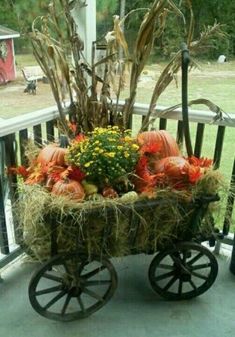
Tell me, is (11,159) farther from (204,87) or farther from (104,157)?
(204,87)

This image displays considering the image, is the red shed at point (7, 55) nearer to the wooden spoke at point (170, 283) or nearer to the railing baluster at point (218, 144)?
the railing baluster at point (218, 144)

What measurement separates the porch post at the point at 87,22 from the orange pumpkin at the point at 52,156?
2.13 ft

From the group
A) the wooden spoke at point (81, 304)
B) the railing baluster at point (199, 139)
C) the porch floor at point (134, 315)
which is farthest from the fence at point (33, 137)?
the wooden spoke at point (81, 304)

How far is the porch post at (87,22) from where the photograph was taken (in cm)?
182

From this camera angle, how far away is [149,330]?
1489mm

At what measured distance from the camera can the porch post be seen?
5.97ft

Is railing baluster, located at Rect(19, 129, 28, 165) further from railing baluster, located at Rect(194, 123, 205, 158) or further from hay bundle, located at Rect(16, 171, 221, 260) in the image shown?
railing baluster, located at Rect(194, 123, 205, 158)

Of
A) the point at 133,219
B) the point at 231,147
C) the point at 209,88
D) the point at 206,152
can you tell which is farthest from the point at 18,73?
the point at 231,147

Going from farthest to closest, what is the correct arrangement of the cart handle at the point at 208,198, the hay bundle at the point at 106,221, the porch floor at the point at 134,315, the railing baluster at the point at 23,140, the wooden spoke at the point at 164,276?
the railing baluster at the point at 23,140 → the wooden spoke at the point at 164,276 → the porch floor at the point at 134,315 → the cart handle at the point at 208,198 → the hay bundle at the point at 106,221

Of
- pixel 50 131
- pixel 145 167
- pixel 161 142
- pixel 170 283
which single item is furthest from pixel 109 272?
pixel 50 131

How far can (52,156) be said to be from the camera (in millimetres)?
1459

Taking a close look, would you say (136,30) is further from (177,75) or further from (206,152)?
(206,152)

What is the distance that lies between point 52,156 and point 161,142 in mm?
476

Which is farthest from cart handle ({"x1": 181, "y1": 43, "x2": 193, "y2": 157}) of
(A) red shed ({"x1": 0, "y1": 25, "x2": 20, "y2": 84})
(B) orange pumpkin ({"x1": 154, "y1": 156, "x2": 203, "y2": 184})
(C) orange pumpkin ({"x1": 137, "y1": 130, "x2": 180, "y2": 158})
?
(A) red shed ({"x1": 0, "y1": 25, "x2": 20, "y2": 84})
